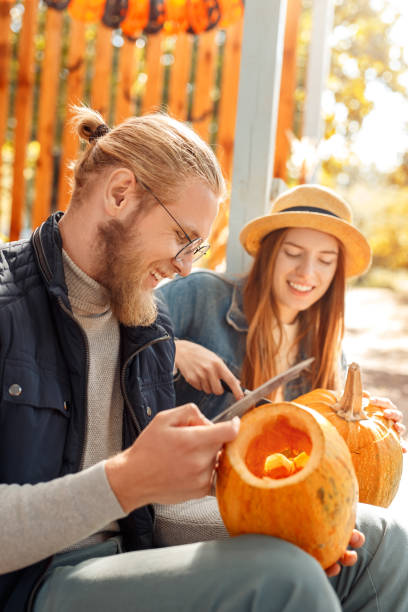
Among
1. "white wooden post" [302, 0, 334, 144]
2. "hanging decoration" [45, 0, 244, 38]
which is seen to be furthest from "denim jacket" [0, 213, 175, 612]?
"white wooden post" [302, 0, 334, 144]

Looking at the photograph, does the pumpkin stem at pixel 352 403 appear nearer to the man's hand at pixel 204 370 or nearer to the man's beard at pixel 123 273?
the man's hand at pixel 204 370

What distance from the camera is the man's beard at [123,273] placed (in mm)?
1685

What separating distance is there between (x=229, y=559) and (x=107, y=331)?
744mm

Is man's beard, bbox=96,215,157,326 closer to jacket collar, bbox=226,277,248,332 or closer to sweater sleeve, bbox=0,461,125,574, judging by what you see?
sweater sleeve, bbox=0,461,125,574

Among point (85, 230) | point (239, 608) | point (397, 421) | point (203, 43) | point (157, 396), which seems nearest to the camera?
point (239, 608)

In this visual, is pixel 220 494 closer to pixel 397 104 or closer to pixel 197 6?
pixel 197 6

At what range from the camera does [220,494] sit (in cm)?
142

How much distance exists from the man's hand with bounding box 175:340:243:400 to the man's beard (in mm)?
531

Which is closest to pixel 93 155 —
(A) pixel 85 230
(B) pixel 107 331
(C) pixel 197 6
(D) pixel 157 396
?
(A) pixel 85 230

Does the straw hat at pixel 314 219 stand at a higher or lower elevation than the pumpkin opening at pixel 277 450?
higher

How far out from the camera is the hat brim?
8.71 ft

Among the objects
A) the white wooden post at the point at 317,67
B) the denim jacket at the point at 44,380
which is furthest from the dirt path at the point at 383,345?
the white wooden post at the point at 317,67

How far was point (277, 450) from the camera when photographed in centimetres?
160

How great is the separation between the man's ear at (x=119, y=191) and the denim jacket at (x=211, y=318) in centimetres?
107
